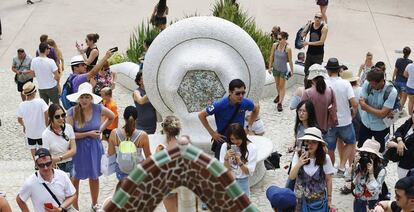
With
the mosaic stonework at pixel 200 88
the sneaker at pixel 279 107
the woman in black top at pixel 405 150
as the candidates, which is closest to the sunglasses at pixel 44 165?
the mosaic stonework at pixel 200 88

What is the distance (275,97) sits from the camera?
1291cm

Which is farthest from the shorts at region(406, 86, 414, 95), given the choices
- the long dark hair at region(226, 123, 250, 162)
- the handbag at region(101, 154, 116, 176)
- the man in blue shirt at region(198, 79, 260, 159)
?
the handbag at region(101, 154, 116, 176)

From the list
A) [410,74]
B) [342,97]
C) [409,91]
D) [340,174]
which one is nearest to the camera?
[342,97]

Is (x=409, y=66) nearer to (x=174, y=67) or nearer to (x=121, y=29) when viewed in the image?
(x=174, y=67)

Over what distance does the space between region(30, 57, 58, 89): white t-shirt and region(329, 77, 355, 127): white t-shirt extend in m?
4.35

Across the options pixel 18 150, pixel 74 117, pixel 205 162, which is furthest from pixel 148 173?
pixel 18 150

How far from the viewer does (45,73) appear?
11.1 meters

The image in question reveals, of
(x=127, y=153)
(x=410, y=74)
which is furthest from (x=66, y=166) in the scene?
(x=410, y=74)

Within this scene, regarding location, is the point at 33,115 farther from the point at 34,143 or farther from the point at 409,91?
the point at 409,91

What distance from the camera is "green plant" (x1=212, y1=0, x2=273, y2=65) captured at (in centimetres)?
1381

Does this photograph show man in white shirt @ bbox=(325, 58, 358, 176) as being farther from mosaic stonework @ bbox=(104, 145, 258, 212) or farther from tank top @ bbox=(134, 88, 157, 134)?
mosaic stonework @ bbox=(104, 145, 258, 212)

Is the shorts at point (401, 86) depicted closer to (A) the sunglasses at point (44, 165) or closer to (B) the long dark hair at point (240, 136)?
(B) the long dark hair at point (240, 136)

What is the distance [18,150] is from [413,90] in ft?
20.1

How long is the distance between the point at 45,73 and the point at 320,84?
4490 mm
